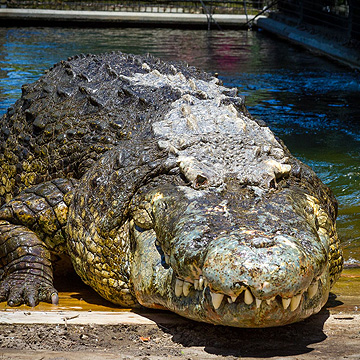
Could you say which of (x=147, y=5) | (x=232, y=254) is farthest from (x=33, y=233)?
(x=147, y=5)

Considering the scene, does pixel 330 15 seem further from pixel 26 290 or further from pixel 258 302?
pixel 258 302

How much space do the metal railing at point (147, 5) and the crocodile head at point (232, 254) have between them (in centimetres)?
1989

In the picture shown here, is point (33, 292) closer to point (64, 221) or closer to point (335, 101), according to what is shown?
point (64, 221)

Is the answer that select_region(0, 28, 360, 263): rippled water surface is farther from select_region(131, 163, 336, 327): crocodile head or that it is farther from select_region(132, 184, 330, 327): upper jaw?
select_region(132, 184, 330, 327): upper jaw

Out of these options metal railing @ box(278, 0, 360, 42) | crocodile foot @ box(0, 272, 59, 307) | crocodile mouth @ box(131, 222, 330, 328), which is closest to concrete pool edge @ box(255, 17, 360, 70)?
metal railing @ box(278, 0, 360, 42)

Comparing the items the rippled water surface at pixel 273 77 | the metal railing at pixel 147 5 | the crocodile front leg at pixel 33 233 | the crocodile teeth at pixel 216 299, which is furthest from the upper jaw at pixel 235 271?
the metal railing at pixel 147 5

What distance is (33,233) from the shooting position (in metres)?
4.36

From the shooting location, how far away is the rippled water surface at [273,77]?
7.52m

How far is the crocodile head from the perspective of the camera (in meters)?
2.71

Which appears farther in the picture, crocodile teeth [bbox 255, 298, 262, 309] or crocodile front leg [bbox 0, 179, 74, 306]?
crocodile front leg [bbox 0, 179, 74, 306]

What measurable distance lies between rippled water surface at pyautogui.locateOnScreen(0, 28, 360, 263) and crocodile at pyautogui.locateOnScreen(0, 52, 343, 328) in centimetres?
180

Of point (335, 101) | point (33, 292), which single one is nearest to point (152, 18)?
point (335, 101)

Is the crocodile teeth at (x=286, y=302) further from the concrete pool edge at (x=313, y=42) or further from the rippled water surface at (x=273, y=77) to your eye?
the concrete pool edge at (x=313, y=42)

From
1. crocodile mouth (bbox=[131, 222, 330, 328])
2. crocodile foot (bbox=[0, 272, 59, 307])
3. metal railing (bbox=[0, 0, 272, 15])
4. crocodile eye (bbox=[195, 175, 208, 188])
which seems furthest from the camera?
metal railing (bbox=[0, 0, 272, 15])
